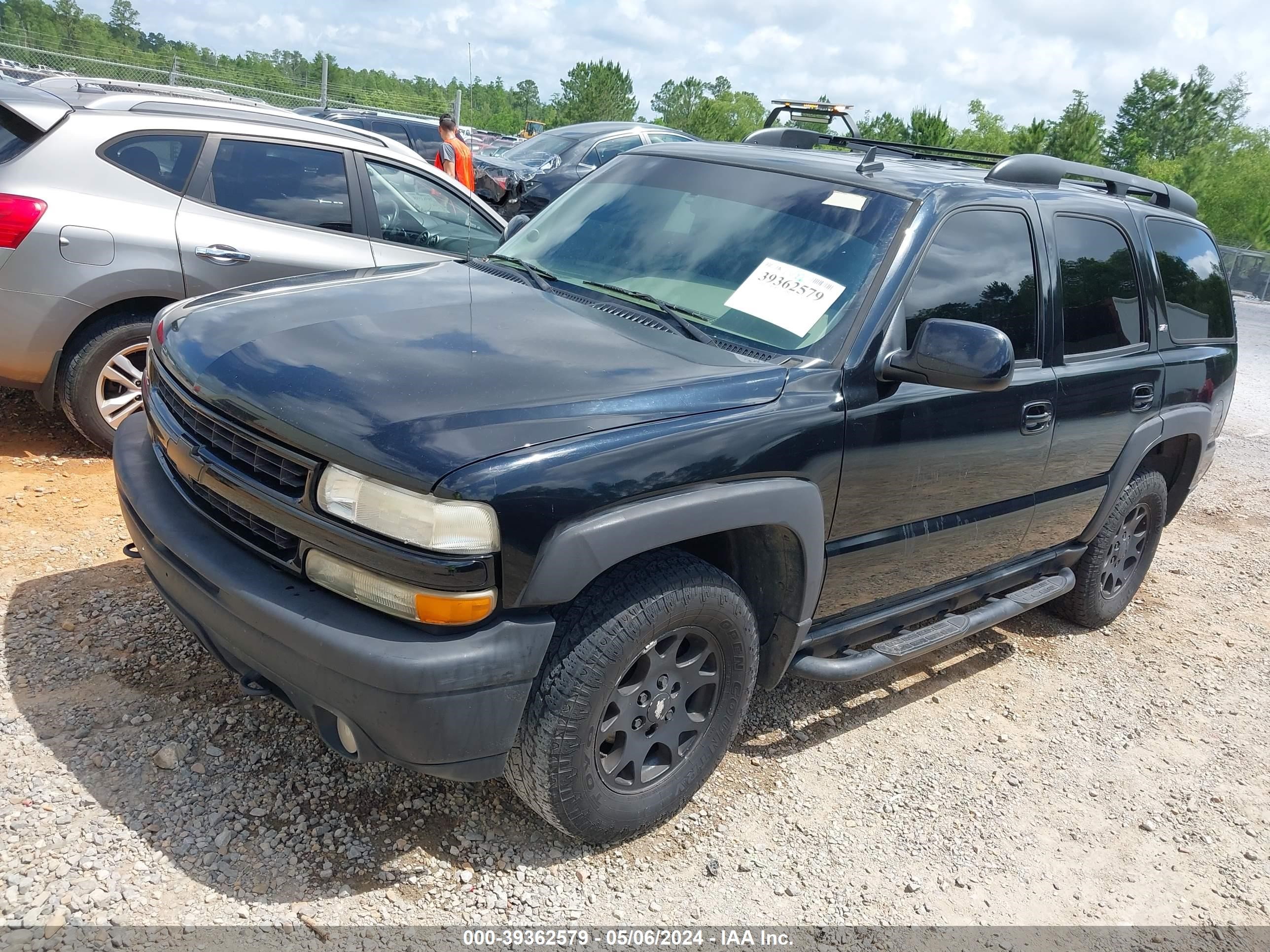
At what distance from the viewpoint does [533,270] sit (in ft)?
12.1

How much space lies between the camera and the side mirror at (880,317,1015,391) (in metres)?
2.89

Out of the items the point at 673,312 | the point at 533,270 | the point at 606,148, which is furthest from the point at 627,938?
the point at 606,148

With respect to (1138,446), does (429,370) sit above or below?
above

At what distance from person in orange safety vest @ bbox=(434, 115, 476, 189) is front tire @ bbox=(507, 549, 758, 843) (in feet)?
30.1

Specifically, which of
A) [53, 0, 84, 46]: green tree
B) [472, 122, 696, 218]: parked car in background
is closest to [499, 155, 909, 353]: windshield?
[472, 122, 696, 218]: parked car in background

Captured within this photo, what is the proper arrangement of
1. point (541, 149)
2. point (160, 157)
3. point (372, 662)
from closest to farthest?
point (372, 662) → point (160, 157) → point (541, 149)

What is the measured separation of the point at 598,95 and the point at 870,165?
41957 millimetres

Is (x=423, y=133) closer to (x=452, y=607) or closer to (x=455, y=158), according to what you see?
(x=455, y=158)

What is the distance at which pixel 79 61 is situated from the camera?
21.2m

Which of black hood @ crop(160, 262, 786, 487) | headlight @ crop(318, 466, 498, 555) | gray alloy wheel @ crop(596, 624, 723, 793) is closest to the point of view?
headlight @ crop(318, 466, 498, 555)

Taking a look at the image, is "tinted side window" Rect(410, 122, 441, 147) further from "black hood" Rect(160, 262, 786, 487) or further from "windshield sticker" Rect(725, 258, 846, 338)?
"windshield sticker" Rect(725, 258, 846, 338)

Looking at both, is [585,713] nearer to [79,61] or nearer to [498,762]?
[498,762]

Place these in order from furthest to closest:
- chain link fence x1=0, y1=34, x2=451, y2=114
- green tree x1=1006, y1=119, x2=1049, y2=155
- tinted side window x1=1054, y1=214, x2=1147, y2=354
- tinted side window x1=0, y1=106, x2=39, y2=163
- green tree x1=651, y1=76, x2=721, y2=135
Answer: green tree x1=651, y1=76, x2=721, y2=135 → green tree x1=1006, y1=119, x2=1049, y2=155 → chain link fence x1=0, y1=34, x2=451, y2=114 → tinted side window x1=0, y1=106, x2=39, y2=163 → tinted side window x1=1054, y1=214, x2=1147, y2=354

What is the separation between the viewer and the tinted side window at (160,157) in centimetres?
486
